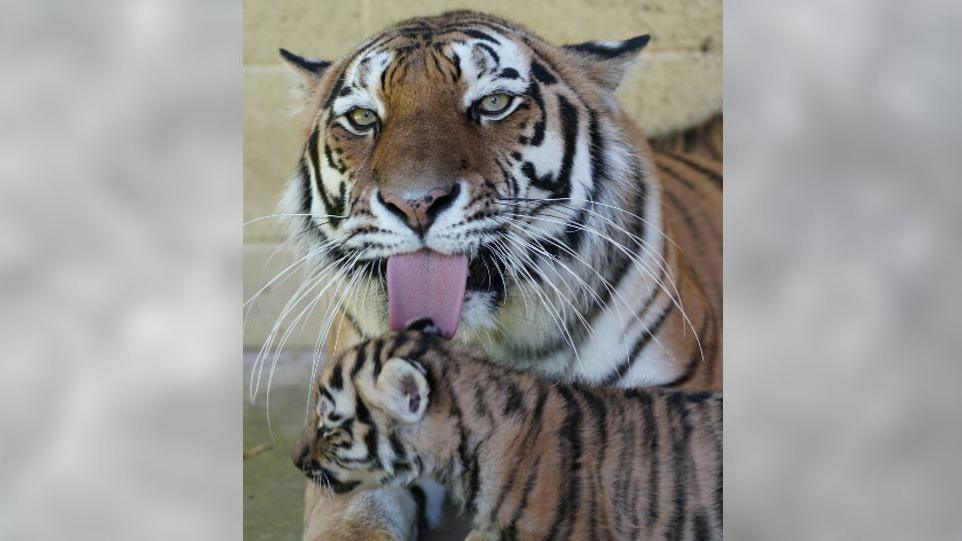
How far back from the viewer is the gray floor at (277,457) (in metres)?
2.15

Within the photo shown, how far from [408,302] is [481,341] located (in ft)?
0.57

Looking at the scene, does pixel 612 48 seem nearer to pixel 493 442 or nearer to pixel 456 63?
pixel 456 63

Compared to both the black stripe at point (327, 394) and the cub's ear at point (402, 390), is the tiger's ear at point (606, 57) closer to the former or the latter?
the cub's ear at point (402, 390)

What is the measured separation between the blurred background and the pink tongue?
1.58 feet

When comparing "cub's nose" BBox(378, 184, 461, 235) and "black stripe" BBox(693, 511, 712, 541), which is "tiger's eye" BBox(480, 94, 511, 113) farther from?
"black stripe" BBox(693, 511, 712, 541)

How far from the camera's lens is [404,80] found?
212cm

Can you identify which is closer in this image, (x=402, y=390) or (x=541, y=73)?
(x=402, y=390)

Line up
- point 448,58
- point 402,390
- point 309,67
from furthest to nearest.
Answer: point 309,67, point 448,58, point 402,390

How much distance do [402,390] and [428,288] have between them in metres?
0.23

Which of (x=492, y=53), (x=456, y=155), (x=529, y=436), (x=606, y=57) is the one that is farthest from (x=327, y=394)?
(x=606, y=57)

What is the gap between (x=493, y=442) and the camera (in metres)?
2.06

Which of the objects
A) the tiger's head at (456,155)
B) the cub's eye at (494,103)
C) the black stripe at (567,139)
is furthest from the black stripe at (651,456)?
the cub's eye at (494,103)
